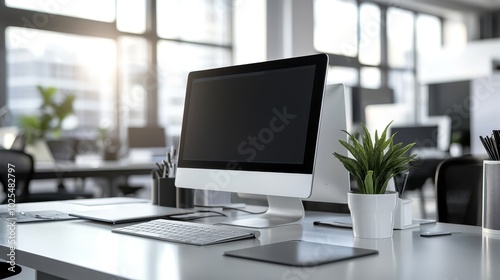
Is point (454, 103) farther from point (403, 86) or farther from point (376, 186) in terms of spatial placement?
point (376, 186)

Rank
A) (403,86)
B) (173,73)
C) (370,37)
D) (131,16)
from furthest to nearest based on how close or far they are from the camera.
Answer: (403,86) → (370,37) → (173,73) → (131,16)

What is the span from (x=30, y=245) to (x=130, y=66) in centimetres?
660

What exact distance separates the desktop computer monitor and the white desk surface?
0.14 metres

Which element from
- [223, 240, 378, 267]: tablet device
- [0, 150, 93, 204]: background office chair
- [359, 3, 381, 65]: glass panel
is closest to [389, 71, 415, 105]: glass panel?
[359, 3, 381, 65]: glass panel

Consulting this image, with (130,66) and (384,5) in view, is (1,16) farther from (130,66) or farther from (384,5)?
(384,5)

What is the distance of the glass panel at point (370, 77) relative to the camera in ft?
33.0

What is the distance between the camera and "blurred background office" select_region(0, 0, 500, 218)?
6.32 metres

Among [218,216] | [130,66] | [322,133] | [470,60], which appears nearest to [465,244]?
[322,133]

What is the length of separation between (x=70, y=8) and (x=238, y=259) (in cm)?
657

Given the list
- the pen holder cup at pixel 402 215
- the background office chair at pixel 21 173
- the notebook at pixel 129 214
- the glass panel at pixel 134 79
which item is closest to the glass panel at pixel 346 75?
the glass panel at pixel 134 79

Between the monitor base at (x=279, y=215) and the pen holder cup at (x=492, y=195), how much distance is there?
0.48m

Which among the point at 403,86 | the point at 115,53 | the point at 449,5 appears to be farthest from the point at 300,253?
the point at 449,5

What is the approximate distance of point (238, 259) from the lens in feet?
3.50

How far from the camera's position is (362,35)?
367 inches
